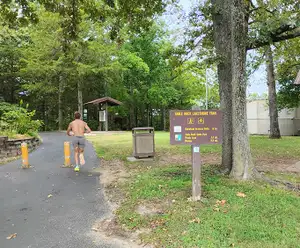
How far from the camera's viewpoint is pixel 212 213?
4.15 meters

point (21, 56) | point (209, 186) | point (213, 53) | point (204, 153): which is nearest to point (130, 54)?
point (21, 56)

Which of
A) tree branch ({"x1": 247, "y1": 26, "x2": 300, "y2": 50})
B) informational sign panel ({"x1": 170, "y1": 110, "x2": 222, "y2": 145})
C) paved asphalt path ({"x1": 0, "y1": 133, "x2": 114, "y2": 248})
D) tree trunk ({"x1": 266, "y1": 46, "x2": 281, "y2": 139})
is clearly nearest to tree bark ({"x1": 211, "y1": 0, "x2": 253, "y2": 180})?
tree branch ({"x1": 247, "y1": 26, "x2": 300, "y2": 50})

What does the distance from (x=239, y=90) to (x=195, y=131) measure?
5.18 feet

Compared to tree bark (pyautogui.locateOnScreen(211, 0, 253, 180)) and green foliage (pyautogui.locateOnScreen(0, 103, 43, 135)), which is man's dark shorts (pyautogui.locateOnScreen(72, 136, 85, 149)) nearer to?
tree bark (pyautogui.locateOnScreen(211, 0, 253, 180))

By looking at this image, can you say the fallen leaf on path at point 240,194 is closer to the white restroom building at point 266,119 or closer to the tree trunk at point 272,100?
the tree trunk at point 272,100

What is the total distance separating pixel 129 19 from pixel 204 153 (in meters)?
5.71

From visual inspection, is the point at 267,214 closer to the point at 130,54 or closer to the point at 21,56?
the point at 130,54

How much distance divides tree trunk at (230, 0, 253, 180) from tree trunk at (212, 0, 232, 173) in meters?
0.53

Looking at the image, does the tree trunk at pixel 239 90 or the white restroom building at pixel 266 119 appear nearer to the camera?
the tree trunk at pixel 239 90

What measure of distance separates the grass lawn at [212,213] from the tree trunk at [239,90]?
44 centimetres

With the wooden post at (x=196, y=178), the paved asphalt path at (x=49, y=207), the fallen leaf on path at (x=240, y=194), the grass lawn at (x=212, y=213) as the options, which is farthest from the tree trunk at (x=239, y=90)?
the paved asphalt path at (x=49, y=207)

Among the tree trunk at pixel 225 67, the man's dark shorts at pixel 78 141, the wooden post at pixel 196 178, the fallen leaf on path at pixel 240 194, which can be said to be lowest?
the fallen leaf on path at pixel 240 194

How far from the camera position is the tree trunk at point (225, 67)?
6.30 meters

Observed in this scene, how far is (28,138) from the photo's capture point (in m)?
11.6
